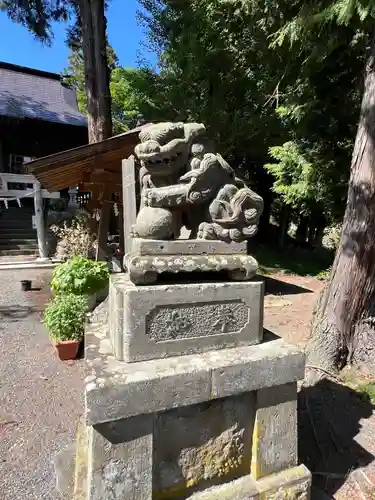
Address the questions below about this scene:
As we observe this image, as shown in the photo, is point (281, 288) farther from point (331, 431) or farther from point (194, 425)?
point (194, 425)

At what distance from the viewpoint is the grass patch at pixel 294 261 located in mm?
11273

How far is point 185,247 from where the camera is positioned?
6.68 ft

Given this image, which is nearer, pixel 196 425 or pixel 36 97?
pixel 196 425

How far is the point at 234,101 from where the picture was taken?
1040cm

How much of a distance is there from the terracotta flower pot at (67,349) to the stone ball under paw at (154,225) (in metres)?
2.92

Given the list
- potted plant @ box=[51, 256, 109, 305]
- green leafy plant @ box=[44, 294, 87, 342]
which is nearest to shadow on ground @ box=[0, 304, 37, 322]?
potted plant @ box=[51, 256, 109, 305]

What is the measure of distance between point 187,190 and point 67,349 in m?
3.25

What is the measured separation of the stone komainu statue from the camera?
2051 mm

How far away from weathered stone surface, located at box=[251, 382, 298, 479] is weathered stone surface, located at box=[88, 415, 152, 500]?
699 millimetres

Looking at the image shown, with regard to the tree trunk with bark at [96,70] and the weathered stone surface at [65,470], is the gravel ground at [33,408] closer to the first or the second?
the weathered stone surface at [65,470]

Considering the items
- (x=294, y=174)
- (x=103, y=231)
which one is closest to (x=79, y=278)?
(x=103, y=231)

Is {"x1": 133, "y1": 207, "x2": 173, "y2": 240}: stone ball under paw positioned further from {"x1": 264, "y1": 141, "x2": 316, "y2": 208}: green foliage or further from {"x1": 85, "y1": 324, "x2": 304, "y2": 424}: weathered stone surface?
{"x1": 264, "y1": 141, "x2": 316, "y2": 208}: green foliage

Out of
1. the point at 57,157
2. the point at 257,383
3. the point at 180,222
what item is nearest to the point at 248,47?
the point at 57,157

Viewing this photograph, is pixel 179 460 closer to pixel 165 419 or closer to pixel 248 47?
pixel 165 419
